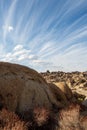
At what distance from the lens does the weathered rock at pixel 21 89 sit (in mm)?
13141

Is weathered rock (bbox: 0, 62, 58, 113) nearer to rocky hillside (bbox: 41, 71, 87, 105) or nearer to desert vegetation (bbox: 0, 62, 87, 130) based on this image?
desert vegetation (bbox: 0, 62, 87, 130)

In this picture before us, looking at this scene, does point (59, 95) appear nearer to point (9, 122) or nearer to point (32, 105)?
point (32, 105)

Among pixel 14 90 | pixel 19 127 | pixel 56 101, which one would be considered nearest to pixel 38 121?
pixel 19 127

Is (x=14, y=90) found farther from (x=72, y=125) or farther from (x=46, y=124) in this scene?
(x=72, y=125)

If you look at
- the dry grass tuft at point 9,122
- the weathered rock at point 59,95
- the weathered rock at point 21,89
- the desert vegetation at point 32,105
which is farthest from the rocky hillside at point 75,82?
the dry grass tuft at point 9,122

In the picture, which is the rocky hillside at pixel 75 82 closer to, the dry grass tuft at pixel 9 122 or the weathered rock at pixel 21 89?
the weathered rock at pixel 21 89

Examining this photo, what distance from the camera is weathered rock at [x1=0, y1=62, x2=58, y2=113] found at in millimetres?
13141

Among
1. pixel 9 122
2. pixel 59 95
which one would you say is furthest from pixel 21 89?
pixel 9 122

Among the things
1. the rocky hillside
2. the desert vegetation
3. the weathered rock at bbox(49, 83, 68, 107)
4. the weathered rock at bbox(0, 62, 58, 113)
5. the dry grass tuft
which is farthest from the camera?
the rocky hillside

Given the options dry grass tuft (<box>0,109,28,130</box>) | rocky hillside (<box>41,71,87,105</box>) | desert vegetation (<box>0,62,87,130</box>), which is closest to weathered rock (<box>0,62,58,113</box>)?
desert vegetation (<box>0,62,87,130</box>)

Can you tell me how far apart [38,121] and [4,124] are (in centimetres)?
207

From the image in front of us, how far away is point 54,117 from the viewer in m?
11.4

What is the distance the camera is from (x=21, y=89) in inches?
550

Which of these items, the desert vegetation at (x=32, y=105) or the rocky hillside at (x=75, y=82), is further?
the rocky hillside at (x=75, y=82)
